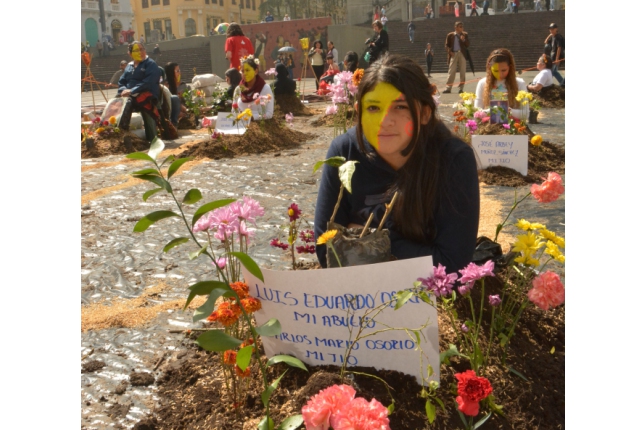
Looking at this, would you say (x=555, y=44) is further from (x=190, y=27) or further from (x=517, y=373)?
(x=190, y=27)

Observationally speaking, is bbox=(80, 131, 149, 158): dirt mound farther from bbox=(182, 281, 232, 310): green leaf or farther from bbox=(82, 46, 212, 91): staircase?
bbox=(82, 46, 212, 91): staircase

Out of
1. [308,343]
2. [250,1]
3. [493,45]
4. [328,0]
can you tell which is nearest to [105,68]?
[493,45]

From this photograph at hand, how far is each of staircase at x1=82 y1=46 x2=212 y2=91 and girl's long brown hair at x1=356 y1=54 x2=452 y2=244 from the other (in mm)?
27142

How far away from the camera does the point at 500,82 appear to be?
19.3ft

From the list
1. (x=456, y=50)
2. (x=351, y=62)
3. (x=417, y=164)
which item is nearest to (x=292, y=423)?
(x=417, y=164)

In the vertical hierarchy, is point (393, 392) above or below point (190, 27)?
below

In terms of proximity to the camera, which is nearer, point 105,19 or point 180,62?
point 180,62

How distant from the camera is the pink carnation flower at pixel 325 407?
106 cm

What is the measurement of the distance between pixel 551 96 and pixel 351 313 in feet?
36.1

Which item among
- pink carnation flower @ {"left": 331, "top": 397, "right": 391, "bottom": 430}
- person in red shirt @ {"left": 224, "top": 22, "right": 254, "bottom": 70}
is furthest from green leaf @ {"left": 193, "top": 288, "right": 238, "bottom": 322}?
person in red shirt @ {"left": 224, "top": 22, "right": 254, "bottom": 70}

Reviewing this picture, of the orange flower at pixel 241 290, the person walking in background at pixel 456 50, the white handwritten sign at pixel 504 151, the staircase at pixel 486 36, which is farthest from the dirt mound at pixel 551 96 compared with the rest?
the orange flower at pixel 241 290

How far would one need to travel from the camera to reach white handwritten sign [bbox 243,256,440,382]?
5.24 feet

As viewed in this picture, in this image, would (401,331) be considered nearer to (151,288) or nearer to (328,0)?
(151,288)

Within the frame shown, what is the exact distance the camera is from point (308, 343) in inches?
68.8
